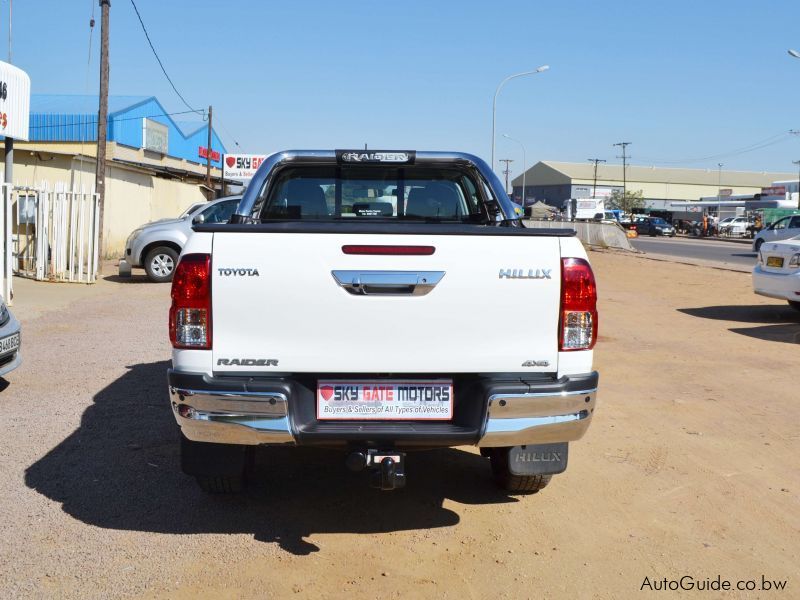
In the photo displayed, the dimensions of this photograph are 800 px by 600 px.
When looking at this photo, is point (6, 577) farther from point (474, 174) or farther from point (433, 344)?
point (474, 174)

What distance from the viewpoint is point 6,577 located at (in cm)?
377

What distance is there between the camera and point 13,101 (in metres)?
14.8

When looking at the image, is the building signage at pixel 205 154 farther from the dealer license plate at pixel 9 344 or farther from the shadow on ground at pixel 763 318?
the dealer license plate at pixel 9 344

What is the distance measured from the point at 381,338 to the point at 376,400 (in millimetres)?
284

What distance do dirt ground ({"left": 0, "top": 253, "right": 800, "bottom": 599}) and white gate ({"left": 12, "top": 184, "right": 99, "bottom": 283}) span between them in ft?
31.3

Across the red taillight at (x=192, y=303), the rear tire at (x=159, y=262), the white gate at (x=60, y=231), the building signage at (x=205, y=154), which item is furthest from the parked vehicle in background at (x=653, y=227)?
the red taillight at (x=192, y=303)

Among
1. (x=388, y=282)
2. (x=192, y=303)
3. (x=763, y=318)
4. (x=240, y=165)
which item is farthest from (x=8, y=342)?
(x=240, y=165)

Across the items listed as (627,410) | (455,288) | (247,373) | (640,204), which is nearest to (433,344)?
(455,288)

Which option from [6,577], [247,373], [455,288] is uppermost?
[455,288]

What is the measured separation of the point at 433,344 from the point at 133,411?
12.1ft

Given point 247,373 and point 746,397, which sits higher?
point 247,373

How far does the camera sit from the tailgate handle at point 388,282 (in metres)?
3.89

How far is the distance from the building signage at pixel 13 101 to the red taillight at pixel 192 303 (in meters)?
12.3

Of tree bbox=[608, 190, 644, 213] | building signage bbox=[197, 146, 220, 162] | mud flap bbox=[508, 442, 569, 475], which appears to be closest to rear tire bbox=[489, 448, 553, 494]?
mud flap bbox=[508, 442, 569, 475]
